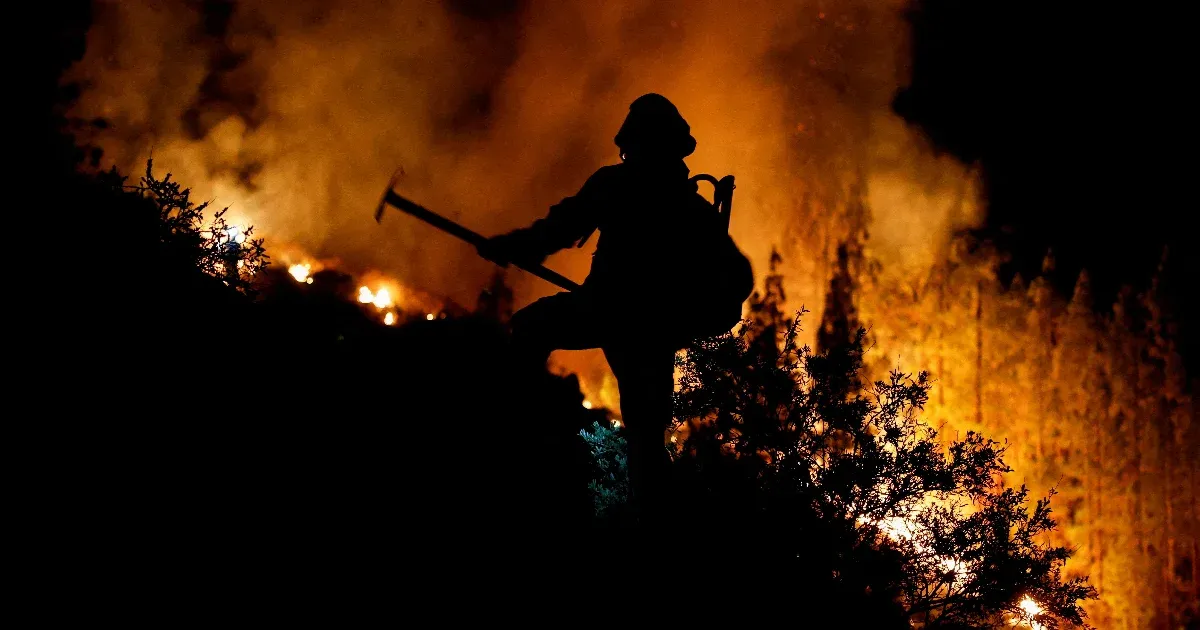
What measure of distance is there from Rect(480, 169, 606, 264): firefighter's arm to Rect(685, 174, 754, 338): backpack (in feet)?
2.83

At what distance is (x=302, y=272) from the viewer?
17500 mm

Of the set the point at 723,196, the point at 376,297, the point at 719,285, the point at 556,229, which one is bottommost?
the point at 719,285

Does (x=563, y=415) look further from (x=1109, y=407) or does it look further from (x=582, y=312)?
(x=1109, y=407)

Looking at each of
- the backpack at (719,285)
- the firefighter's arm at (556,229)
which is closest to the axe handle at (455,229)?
the firefighter's arm at (556,229)

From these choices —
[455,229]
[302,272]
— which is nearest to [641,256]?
[455,229]

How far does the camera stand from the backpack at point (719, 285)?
4.12 meters

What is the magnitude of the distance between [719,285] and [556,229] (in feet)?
3.98

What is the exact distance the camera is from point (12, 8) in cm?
813

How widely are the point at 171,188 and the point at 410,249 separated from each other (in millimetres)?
12869

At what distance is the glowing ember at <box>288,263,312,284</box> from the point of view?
17.3 m

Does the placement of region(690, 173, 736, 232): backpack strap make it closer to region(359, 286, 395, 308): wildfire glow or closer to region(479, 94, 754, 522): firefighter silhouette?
region(479, 94, 754, 522): firefighter silhouette

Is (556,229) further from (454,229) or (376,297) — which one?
(376,297)

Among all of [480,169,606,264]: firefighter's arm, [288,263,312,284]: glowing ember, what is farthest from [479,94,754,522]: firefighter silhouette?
[288,263,312,284]: glowing ember

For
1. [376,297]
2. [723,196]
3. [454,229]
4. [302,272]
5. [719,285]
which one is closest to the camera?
[719,285]
